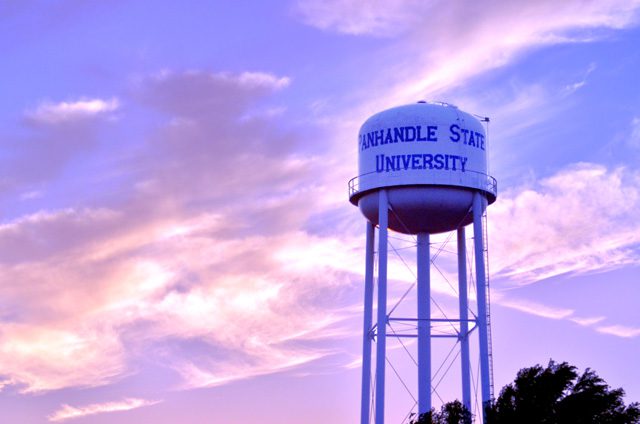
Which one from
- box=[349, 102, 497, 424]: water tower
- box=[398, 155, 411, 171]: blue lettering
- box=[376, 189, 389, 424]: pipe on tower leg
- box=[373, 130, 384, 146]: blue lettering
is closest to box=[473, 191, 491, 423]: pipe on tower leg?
box=[349, 102, 497, 424]: water tower

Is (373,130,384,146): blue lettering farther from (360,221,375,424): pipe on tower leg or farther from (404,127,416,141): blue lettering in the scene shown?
(360,221,375,424): pipe on tower leg

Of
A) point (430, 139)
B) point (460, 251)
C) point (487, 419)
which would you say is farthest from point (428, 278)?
point (487, 419)

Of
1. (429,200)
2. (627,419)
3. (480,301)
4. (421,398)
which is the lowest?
(627,419)

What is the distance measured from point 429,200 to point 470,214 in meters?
2.22

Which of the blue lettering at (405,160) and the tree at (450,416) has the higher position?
the blue lettering at (405,160)

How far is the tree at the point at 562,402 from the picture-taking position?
3772 centimetres

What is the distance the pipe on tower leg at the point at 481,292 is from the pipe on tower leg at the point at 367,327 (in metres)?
4.41

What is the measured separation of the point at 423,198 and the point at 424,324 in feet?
16.7

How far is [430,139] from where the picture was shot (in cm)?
5006

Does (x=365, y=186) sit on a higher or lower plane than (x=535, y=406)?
higher

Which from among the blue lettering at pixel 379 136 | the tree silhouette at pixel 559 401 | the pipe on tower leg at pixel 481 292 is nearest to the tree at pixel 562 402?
the tree silhouette at pixel 559 401

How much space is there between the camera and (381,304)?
49.2m

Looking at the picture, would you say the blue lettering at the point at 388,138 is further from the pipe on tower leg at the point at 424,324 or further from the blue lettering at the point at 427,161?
the pipe on tower leg at the point at 424,324

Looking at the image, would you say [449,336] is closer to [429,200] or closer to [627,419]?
[429,200]
